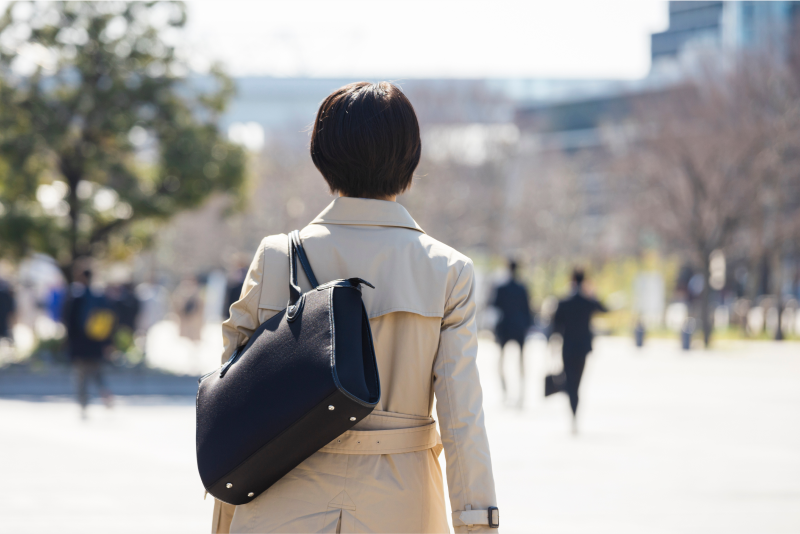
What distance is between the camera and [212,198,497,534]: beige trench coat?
2006 millimetres

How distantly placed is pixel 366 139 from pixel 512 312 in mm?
9898

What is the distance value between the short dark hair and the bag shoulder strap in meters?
0.19

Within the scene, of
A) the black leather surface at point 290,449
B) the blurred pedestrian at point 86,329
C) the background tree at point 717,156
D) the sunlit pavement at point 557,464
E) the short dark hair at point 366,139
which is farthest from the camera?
the background tree at point 717,156

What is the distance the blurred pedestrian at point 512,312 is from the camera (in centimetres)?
1173

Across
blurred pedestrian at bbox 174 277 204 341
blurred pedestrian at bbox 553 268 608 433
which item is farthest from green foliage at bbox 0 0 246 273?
blurred pedestrian at bbox 553 268 608 433

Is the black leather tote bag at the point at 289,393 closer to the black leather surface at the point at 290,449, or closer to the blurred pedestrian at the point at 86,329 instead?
the black leather surface at the point at 290,449

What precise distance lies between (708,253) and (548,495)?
18510mm

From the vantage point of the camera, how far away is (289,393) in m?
1.87

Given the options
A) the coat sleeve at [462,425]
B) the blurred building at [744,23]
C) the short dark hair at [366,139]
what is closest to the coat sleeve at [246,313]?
the short dark hair at [366,139]

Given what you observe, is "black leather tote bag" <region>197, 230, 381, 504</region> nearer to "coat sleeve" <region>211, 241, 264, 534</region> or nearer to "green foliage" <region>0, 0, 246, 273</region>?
"coat sleeve" <region>211, 241, 264, 534</region>

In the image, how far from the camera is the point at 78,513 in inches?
231

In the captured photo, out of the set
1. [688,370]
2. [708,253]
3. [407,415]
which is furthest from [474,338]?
[708,253]

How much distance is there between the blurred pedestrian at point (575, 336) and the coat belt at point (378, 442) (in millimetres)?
7756

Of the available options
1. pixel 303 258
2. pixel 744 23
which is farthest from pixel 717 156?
pixel 303 258
